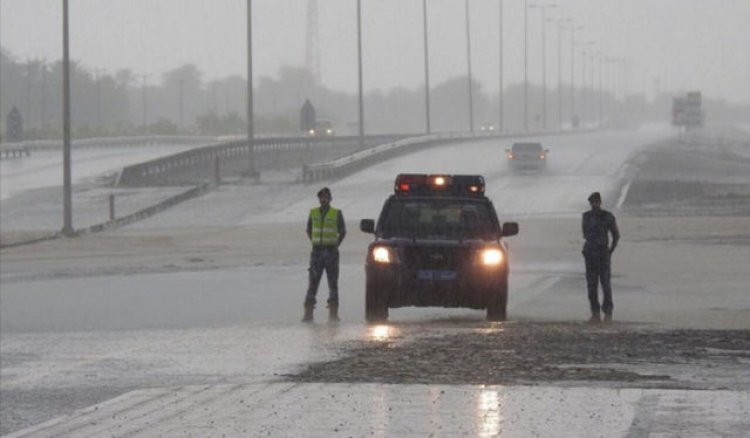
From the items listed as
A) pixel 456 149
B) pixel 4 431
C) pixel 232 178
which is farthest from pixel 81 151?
pixel 4 431

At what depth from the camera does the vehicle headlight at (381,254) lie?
22484 millimetres

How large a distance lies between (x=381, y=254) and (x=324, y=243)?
2.17 meters

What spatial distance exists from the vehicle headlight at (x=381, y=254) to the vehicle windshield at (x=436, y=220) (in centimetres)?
48

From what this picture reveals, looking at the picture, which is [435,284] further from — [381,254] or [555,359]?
[555,359]

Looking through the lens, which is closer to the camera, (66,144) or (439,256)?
(439,256)

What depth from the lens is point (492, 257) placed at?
887 inches

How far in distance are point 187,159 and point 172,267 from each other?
145ft

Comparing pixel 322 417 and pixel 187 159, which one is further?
pixel 187 159

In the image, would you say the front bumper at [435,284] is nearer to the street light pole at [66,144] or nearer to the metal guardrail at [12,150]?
the street light pole at [66,144]

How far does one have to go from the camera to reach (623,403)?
13.5m

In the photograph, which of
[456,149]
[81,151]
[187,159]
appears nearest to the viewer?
[187,159]

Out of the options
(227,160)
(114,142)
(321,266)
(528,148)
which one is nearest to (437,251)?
(321,266)

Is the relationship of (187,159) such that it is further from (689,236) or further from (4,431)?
(4,431)

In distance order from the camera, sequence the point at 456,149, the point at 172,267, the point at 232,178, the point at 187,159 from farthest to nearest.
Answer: the point at 456,149, the point at 187,159, the point at 232,178, the point at 172,267
